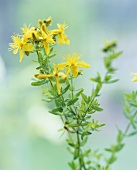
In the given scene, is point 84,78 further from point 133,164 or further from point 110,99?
point 133,164

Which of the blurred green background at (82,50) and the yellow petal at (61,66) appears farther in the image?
the blurred green background at (82,50)

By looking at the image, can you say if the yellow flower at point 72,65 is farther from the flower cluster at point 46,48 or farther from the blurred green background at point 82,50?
the blurred green background at point 82,50

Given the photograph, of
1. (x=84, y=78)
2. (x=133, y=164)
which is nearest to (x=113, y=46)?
(x=133, y=164)

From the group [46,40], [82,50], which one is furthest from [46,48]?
[82,50]

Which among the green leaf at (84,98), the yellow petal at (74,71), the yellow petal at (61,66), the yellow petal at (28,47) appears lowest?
the green leaf at (84,98)

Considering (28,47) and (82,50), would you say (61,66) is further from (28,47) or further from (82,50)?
(82,50)

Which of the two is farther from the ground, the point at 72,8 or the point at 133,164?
the point at 72,8

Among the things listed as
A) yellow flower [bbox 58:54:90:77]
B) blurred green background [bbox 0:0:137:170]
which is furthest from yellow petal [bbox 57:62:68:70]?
blurred green background [bbox 0:0:137:170]

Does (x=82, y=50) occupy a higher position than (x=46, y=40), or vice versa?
(x=82, y=50)

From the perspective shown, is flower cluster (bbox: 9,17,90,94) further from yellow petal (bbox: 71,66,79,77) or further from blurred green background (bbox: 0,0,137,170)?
blurred green background (bbox: 0,0,137,170)

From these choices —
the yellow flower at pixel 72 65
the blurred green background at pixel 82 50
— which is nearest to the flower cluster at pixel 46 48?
the yellow flower at pixel 72 65

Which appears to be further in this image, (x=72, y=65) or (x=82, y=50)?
(x=82, y=50)
